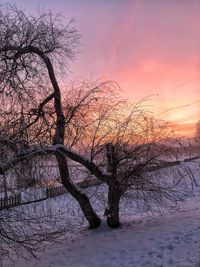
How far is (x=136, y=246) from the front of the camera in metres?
12.4

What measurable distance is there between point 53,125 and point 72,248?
368cm

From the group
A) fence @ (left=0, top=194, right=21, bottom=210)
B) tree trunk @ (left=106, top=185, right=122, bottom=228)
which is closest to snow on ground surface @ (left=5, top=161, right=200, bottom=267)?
tree trunk @ (left=106, top=185, right=122, bottom=228)

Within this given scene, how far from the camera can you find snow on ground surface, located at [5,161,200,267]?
448 inches

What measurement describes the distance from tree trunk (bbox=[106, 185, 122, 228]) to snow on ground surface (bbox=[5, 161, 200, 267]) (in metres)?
0.26

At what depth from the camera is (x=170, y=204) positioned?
18.2 meters

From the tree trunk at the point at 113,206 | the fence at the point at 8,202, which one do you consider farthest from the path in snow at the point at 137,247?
the fence at the point at 8,202

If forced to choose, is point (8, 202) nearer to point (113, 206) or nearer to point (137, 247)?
point (137, 247)

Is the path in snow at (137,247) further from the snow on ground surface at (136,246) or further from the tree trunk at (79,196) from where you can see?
the tree trunk at (79,196)

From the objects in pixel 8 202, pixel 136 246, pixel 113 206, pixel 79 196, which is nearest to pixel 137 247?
pixel 136 246

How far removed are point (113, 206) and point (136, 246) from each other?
2740mm

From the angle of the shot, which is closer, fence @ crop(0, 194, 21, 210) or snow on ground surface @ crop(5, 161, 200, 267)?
fence @ crop(0, 194, 21, 210)

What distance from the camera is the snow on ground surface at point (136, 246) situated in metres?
11.4

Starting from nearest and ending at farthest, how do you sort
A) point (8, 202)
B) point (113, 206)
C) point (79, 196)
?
point (8, 202) < point (113, 206) < point (79, 196)

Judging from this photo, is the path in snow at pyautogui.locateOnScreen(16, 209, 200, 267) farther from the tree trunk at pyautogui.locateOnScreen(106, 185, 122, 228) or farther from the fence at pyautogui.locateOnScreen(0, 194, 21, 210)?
the fence at pyautogui.locateOnScreen(0, 194, 21, 210)
